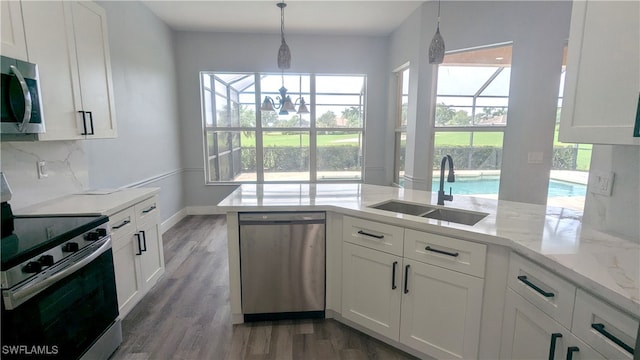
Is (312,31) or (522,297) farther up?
(312,31)

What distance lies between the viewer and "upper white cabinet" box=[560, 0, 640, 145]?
3.93 ft

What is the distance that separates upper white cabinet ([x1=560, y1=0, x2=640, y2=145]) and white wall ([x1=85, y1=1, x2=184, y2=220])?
3556 millimetres

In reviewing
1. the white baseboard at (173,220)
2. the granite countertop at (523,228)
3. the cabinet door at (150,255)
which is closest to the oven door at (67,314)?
the cabinet door at (150,255)

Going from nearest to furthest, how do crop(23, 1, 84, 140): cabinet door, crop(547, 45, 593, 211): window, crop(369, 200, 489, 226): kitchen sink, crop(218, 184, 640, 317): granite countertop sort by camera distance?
1. crop(218, 184, 640, 317): granite countertop
2. crop(23, 1, 84, 140): cabinet door
3. crop(369, 200, 489, 226): kitchen sink
4. crop(547, 45, 593, 211): window

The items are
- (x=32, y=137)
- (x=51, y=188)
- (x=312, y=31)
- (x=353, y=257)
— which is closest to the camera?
(x=32, y=137)

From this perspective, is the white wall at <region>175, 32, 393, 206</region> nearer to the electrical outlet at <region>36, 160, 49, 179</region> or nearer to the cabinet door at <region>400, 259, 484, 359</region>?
the electrical outlet at <region>36, 160, 49, 179</region>

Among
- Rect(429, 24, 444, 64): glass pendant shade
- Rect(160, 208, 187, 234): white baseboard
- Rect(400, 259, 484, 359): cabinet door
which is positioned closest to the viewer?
Rect(400, 259, 484, 359): cabinet door

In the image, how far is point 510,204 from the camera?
2.16 metres

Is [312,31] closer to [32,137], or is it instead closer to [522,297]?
[32,137]

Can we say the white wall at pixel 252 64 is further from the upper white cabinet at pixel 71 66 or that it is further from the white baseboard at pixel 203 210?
the upper white cabinet at pixel 71 66

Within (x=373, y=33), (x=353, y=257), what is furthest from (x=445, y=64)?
(x=353, y=257)

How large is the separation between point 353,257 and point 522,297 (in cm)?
101

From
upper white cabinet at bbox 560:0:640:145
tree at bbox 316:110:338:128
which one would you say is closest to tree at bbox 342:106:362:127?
tree at bbox 316:110:338:128

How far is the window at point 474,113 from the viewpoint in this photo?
3811mm
